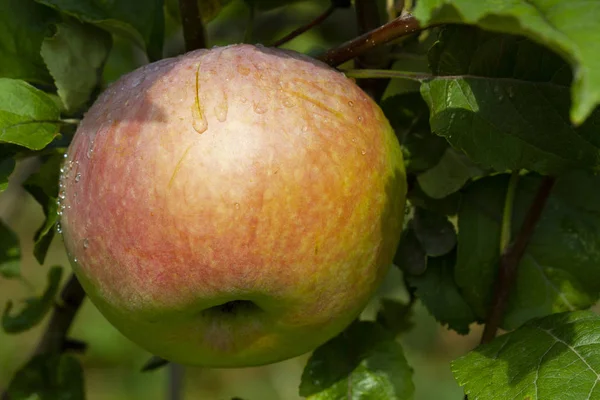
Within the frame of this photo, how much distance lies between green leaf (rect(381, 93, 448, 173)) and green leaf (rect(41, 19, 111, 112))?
14.5 inches

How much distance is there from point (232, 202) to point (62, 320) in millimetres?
656

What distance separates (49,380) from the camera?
3.91ft

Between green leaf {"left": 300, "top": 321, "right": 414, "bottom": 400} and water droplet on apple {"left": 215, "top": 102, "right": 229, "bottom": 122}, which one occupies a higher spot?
water droplet on apple {"left": 215, "top": 102, "right": 229, "bottom": 122}

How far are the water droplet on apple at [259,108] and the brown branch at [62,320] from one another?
2.08ft

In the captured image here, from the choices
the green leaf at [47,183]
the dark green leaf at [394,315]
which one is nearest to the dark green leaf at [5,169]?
the green leaf at [47,183]

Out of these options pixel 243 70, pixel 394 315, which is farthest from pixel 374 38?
pixel 394 315

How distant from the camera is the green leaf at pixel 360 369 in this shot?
97 centimetres

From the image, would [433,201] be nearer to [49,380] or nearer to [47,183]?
[47,183]

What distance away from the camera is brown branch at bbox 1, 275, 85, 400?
4.17 ft

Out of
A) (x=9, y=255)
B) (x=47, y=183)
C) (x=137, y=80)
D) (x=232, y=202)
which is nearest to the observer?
(x=232, y=202)

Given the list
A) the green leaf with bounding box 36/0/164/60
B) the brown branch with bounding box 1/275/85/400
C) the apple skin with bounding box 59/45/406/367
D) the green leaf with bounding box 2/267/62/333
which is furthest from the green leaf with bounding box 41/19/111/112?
the brown branch with bounding box 1/275/85/400

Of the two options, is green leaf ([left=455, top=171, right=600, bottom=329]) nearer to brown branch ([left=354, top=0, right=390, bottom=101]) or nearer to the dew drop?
brown branch ([left=354, top=0, right=390, bottom=101])

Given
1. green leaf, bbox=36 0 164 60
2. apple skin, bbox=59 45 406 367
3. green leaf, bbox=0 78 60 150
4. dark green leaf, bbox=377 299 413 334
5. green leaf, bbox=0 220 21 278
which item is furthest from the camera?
dark green leaf, bbox=377 299 413 334

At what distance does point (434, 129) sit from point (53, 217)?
17.0 inches
